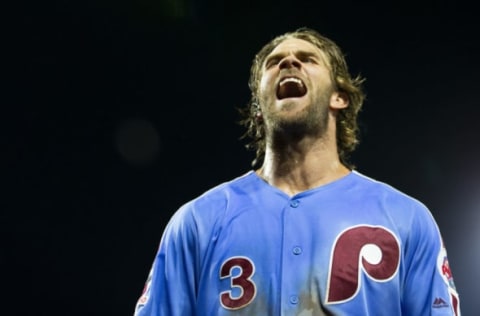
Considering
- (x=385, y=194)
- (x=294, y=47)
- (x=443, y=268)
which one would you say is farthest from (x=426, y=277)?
(x=294, y=47)

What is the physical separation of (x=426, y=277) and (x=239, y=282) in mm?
377

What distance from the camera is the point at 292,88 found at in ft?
5.34

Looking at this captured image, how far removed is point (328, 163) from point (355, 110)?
37cm

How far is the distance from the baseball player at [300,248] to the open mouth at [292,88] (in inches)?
1.1

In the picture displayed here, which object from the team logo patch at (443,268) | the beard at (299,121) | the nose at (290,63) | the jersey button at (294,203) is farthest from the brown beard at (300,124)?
the team logo patch at (443,268)

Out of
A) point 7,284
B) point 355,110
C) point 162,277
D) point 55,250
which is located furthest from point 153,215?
point 162,277

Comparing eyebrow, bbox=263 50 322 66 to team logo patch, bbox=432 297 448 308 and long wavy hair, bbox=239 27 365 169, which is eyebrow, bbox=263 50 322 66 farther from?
team logo patch, bbox=432 297 448 308

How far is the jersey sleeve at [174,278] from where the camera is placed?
1.36 metres

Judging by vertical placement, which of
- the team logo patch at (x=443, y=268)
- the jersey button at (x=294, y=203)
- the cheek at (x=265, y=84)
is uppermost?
the cheek at (x=265, y=84)

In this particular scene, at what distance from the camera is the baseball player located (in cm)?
129

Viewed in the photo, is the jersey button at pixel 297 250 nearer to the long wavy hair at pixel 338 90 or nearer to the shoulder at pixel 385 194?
the shoulder at pixel 385 194

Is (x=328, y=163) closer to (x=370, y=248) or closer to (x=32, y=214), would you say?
(x=370, y=248)

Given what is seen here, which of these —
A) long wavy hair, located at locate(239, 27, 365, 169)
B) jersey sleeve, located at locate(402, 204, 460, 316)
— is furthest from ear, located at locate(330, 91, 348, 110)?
jersey sleeve, located at locate(402, 204, 460, 316)

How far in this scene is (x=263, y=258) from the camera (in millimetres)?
1327
